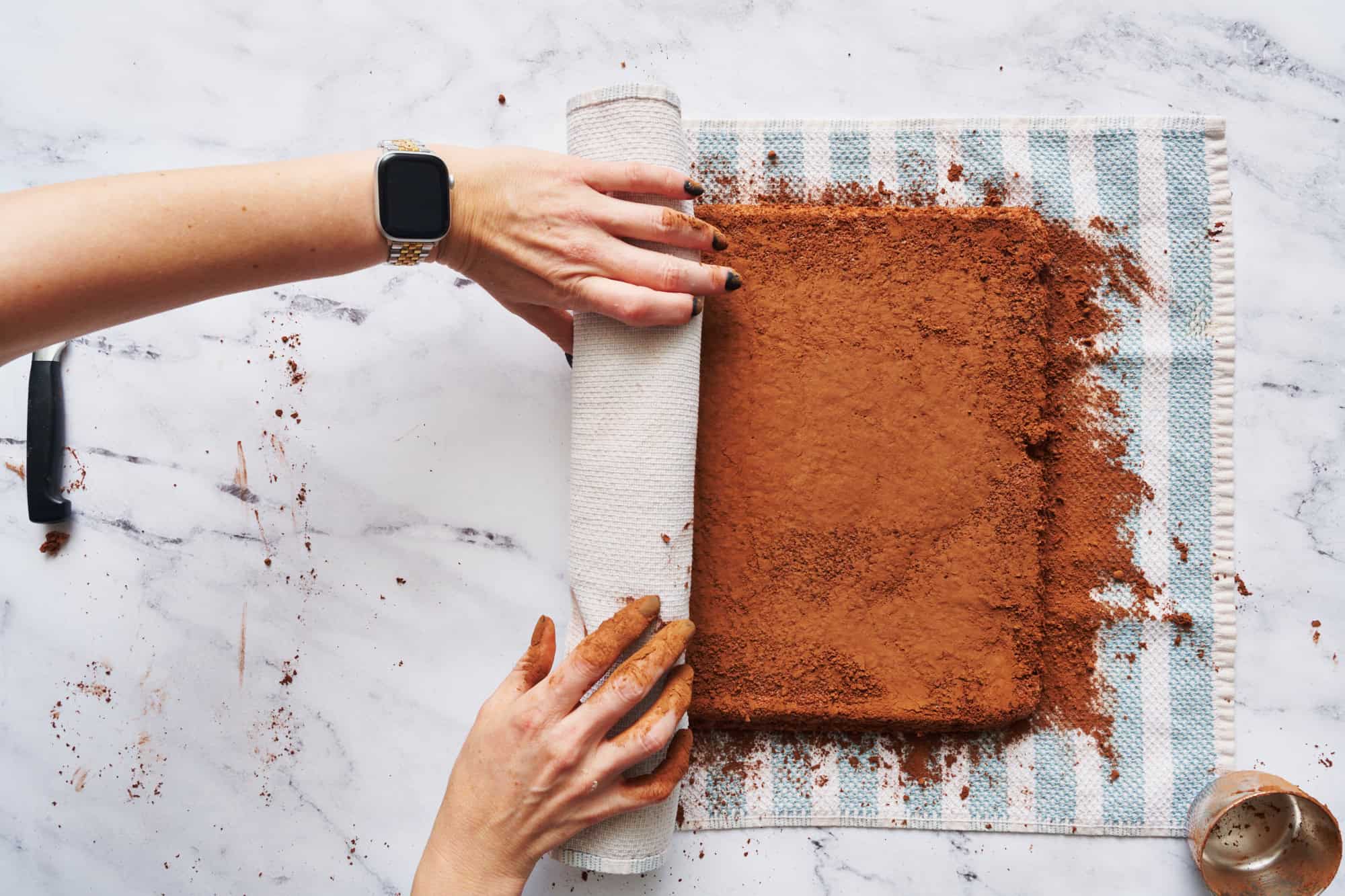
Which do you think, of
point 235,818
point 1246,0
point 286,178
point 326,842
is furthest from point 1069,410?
point 235,818

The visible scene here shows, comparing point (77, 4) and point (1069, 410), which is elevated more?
point (77, 4)

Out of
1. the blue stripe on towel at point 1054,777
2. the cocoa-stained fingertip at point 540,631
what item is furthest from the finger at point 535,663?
the blue stripe on towel at point 1054,777

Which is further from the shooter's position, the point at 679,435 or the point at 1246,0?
the point at 1246,0

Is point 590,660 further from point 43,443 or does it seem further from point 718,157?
point 43,443

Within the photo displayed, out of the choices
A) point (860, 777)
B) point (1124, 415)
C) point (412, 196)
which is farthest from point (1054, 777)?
point (412, 196)

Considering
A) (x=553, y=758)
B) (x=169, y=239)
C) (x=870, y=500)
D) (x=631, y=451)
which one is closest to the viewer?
(x=169, y=239)

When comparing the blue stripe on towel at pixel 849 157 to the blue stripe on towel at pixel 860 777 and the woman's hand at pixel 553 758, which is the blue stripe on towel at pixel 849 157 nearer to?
the woman's hand at pixel 553 758

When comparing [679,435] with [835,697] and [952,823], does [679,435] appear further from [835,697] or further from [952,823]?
[952,823]
